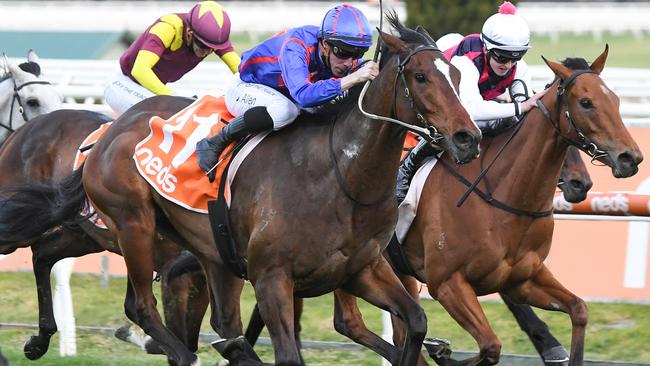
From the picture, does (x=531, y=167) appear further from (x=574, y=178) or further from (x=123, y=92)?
(x=123, y=92)

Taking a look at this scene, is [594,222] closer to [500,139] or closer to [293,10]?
[500,139]

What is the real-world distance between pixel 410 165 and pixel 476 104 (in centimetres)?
57

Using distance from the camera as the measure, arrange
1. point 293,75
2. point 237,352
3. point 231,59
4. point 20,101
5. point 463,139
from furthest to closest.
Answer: point 20,101
point 231,59
point 237,352
point 293,75
point 463,139

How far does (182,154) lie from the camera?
18.7 ft

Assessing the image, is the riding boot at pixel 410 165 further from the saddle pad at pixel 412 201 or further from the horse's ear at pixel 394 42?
the horse's ear at pixel 394 42

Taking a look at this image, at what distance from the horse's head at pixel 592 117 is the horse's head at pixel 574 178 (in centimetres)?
28

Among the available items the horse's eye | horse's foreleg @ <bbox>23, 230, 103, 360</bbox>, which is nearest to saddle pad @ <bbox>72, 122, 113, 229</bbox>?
horse's foreleg @ <bbox>23, 230, 103, 360</bbox>

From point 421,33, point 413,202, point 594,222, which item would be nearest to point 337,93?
point 421,33

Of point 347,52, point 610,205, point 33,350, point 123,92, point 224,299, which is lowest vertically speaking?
point 33,350

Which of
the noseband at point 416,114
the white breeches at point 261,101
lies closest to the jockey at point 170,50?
the white breeches at point 261,101

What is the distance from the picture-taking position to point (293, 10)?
92.3 ft

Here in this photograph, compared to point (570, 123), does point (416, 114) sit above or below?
above

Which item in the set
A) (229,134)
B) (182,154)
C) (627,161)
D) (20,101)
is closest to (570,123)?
(627,161)

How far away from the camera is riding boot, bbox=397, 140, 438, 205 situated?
237 inches
